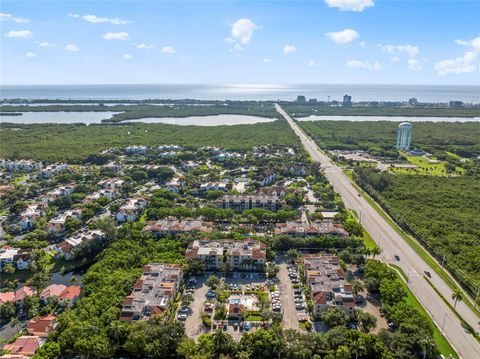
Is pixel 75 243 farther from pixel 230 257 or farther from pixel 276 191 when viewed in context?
pixel 276 191

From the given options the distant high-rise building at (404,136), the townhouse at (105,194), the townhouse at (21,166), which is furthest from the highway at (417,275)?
the townhouse at (21,166)

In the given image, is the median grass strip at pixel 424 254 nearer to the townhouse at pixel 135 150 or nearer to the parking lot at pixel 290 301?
the parking lot at pixel 290 301

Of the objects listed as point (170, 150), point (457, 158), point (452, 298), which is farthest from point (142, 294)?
point (457, 158)

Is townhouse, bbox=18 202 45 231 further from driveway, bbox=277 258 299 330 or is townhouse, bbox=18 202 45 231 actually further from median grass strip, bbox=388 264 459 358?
median grass strip, bbox=388 264 459 358

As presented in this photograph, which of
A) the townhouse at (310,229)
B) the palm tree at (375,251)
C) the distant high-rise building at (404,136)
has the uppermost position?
the distant high-rise building at (404,136)

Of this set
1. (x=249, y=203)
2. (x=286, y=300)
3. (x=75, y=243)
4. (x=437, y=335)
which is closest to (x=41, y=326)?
(x=75, y=243)

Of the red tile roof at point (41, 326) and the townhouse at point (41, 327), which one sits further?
the red tile roof at point (41, 326)
